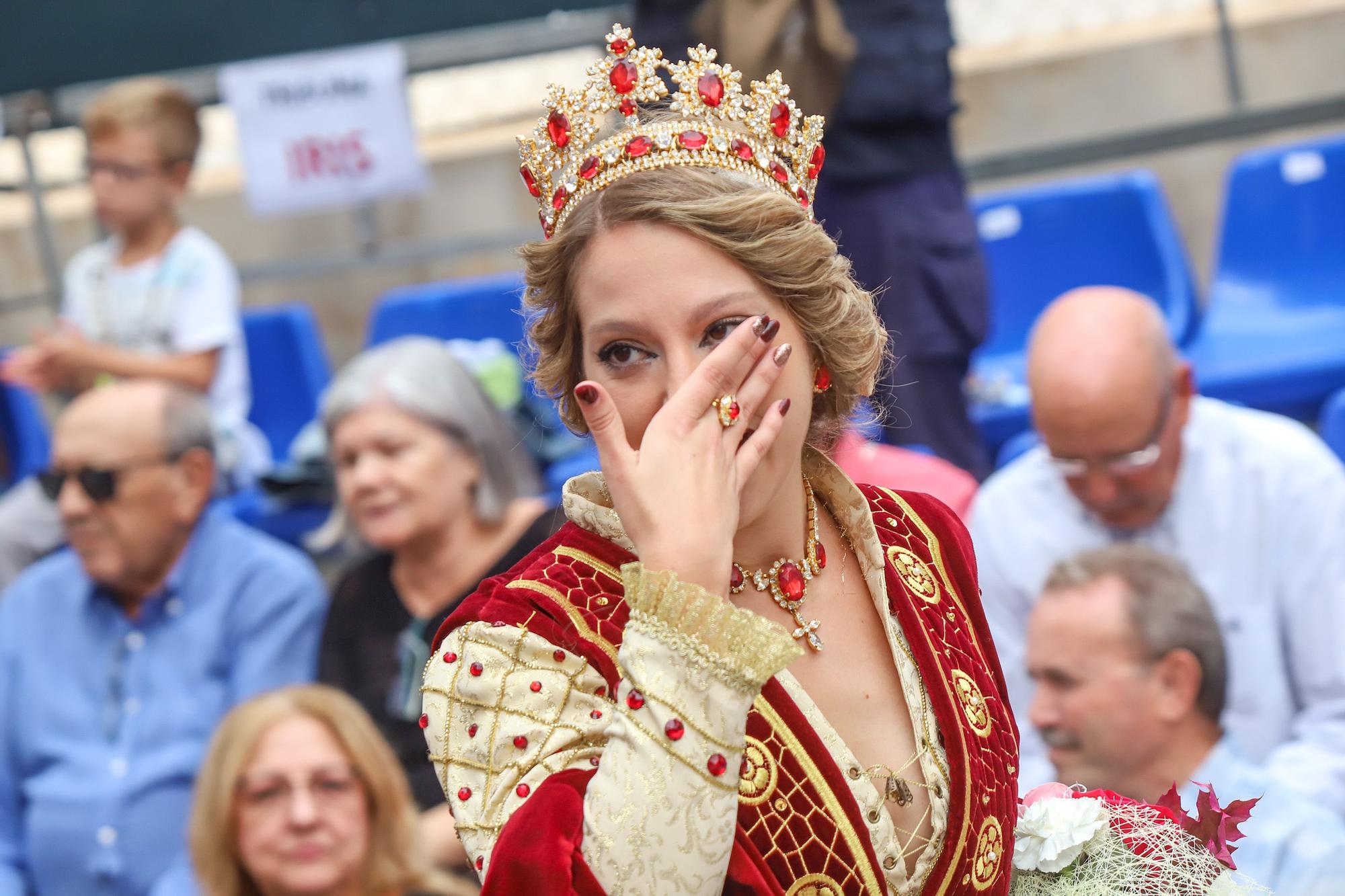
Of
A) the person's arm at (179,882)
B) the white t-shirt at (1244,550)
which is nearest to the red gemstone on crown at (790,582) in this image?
the white t-shirt at (1244,550)

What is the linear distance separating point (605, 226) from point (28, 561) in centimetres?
358

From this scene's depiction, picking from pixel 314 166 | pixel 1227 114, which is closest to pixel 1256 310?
pixel 1227 114

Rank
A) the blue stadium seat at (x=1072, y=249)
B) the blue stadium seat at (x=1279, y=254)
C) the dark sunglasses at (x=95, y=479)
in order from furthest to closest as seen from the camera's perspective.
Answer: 1. the blue stadium seat at (x=1072, y=249)
2. the blue stadium seat at (x=1279, y=254)
3. the dark sunglasses at (x=95, y=479)

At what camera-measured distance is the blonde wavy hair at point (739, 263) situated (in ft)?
4.62

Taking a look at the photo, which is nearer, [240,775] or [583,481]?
[583,481]

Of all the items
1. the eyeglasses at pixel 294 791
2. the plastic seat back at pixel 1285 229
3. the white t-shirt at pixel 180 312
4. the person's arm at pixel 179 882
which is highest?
the white t-shirt at pixel 180 312

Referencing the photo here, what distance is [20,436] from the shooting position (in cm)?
558

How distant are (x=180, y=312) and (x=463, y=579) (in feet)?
5.07

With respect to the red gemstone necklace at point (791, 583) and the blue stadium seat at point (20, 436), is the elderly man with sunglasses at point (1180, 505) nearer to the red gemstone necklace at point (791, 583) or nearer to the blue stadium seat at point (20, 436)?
the red gemstone necklace at point (791, 583)

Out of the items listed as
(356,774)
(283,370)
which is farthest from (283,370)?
(356,774)

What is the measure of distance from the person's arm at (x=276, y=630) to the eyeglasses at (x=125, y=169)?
138cm

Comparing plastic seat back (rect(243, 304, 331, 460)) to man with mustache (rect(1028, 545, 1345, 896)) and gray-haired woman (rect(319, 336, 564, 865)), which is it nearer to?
gray-haired woman (rect(319, 336, 564, 865))

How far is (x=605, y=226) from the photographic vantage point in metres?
1.44

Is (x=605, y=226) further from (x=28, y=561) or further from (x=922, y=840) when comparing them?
(x=28, y=561)
